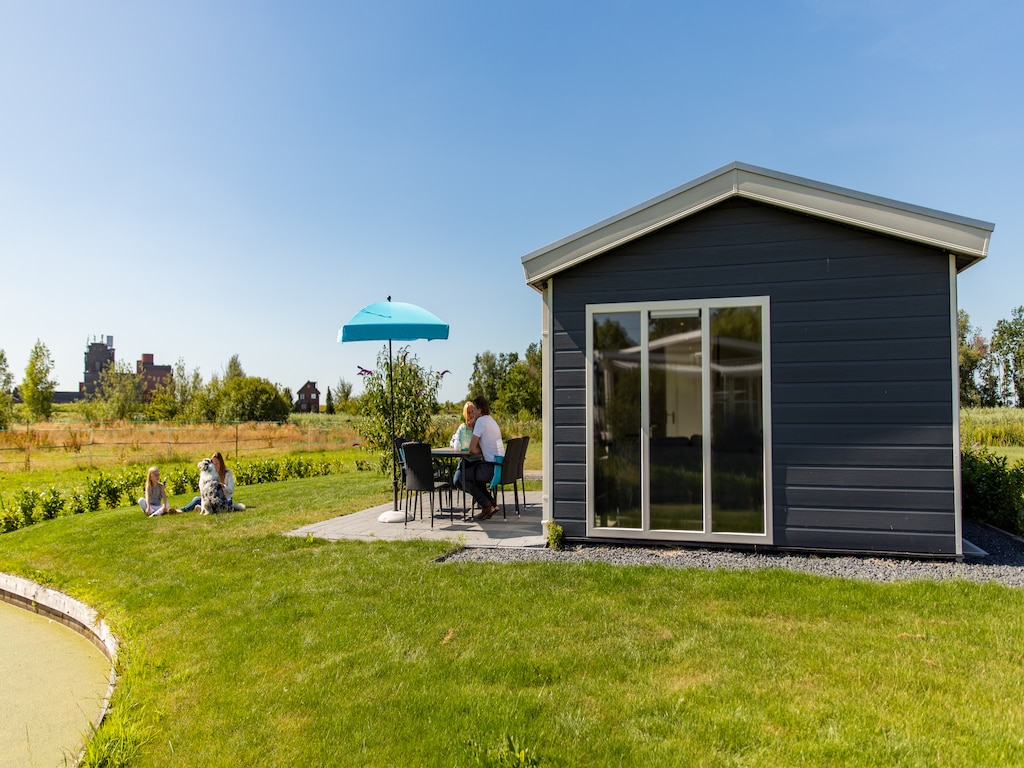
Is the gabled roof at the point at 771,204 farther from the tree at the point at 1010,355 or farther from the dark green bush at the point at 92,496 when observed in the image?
the tree at the point at 1010,355

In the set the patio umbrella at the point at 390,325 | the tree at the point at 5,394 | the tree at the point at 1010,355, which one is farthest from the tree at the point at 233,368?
the tree at the point at 1010,355

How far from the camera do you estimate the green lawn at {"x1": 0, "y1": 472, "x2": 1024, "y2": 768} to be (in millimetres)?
2402

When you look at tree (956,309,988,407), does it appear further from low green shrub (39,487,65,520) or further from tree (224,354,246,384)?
tree (224,354,246,384)

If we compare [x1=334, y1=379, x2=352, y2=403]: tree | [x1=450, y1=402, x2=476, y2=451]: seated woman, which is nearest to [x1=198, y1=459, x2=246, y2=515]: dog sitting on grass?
[x1=450, y1=402, x2=476, y2=451]: seated woman

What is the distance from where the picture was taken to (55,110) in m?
8.91

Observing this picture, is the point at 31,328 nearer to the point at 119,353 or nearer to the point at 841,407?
the point at 119,353

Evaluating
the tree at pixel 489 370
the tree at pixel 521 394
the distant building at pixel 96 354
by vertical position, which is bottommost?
the tree at pixel 521 394

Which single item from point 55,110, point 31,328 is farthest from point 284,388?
point 55,110

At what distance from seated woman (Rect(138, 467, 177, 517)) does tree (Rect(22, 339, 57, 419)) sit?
2561 centimetres

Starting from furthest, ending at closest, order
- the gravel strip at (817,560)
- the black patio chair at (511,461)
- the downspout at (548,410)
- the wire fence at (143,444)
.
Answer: the wire fence at (143,444) < the black patio chair at (511,461) < the downspout at (548,410) < the gravel strip at (817,560)

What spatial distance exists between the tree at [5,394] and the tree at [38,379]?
0.74 meters

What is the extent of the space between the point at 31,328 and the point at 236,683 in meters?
33.4

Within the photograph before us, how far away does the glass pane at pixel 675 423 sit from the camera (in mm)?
5449

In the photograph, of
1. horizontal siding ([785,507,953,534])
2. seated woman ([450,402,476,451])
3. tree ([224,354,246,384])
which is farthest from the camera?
tree ([224,354,246,384])
